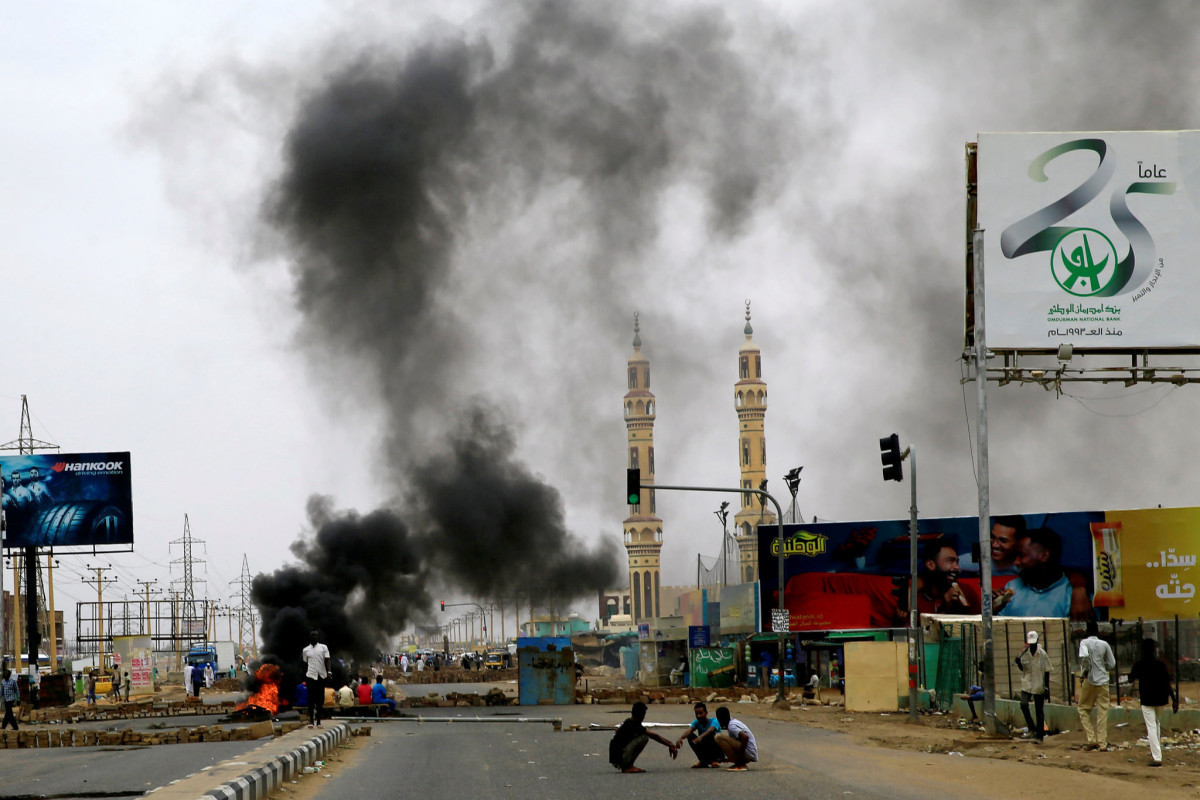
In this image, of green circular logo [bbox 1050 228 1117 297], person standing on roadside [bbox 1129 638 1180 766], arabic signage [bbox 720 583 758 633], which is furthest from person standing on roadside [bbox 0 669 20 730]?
arabic signage [bbox 720 583 758 633]

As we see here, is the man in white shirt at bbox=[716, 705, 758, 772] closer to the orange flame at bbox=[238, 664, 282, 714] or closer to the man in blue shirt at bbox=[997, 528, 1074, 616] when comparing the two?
the orange flame at bbox=[238, 664, 282, 714]

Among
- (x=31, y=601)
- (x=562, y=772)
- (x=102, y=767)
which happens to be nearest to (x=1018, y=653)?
(x=562, y=772)

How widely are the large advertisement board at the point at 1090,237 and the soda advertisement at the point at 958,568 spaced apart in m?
23.7

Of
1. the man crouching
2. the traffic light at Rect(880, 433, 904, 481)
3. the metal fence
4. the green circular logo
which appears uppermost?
the green circular logo

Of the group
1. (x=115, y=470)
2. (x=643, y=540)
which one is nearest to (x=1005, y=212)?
(x=115, y=470)

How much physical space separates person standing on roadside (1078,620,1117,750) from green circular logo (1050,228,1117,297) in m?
8.81

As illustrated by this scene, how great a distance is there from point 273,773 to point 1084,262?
1755 cm

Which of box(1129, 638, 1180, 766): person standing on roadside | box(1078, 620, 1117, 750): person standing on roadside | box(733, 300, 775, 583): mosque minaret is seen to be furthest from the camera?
box(733, 300, 775, 583): mosque minaret

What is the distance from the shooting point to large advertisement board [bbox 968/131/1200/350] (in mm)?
25719

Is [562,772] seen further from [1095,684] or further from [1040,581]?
[1040,581]

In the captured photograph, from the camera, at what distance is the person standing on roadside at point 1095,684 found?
1833cm


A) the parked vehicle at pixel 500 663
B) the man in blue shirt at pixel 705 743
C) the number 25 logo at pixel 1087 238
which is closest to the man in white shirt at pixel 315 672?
Answer: the man in blue shirt at pixel 705 743

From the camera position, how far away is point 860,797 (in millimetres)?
13141

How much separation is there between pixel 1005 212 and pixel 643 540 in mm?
145518
